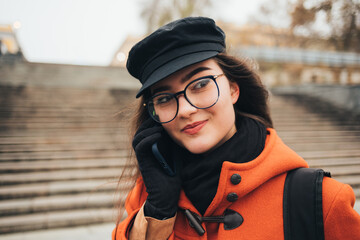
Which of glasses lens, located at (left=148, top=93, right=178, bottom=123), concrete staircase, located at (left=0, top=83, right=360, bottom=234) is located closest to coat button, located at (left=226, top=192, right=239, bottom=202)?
glasses lens, located at (left=148, top=93, right=178, bottom=123)

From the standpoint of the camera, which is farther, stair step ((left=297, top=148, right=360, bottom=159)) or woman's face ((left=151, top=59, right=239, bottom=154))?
stair step ((left=297, top=148, right=360, bottom=159))

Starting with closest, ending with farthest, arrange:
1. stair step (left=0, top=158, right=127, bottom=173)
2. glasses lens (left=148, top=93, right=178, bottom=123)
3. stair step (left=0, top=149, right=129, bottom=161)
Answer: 1. glasses lens (left=148, top=93, right=178, bottom=123)
2. stair step (left=0, top=158, right=127, bottom=173)
3. stair step (left=0, top=149, right=129, bottom=161)

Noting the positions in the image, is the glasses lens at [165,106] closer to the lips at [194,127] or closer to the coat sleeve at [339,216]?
the lips at [194,127]

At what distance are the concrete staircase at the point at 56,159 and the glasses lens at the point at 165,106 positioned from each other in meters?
0.77

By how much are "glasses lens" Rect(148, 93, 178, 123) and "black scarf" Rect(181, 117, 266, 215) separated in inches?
10.5

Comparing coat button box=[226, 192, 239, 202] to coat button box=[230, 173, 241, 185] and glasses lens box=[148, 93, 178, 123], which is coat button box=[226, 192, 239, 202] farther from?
glasses lens box=[148, 93, 178, 123]

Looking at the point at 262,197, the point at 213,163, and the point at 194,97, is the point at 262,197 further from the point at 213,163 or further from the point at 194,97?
the point at 194,97

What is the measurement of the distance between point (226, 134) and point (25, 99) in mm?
8167

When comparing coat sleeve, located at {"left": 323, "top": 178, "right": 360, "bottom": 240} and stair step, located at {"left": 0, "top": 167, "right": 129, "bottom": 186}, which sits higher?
coat sleeve, located at {"left": 323, "top": 178, "right": 360, "bottom": 240}

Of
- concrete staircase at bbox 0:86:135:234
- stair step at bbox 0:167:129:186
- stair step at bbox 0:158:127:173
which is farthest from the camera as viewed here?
stair step at bbox 0:158:127:173

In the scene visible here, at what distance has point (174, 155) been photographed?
1.29m

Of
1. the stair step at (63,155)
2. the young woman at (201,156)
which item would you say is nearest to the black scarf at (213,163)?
the young woman at (201,156)

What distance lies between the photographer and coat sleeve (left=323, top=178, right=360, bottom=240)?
34.1 inches

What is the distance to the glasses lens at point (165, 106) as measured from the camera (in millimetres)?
1116
